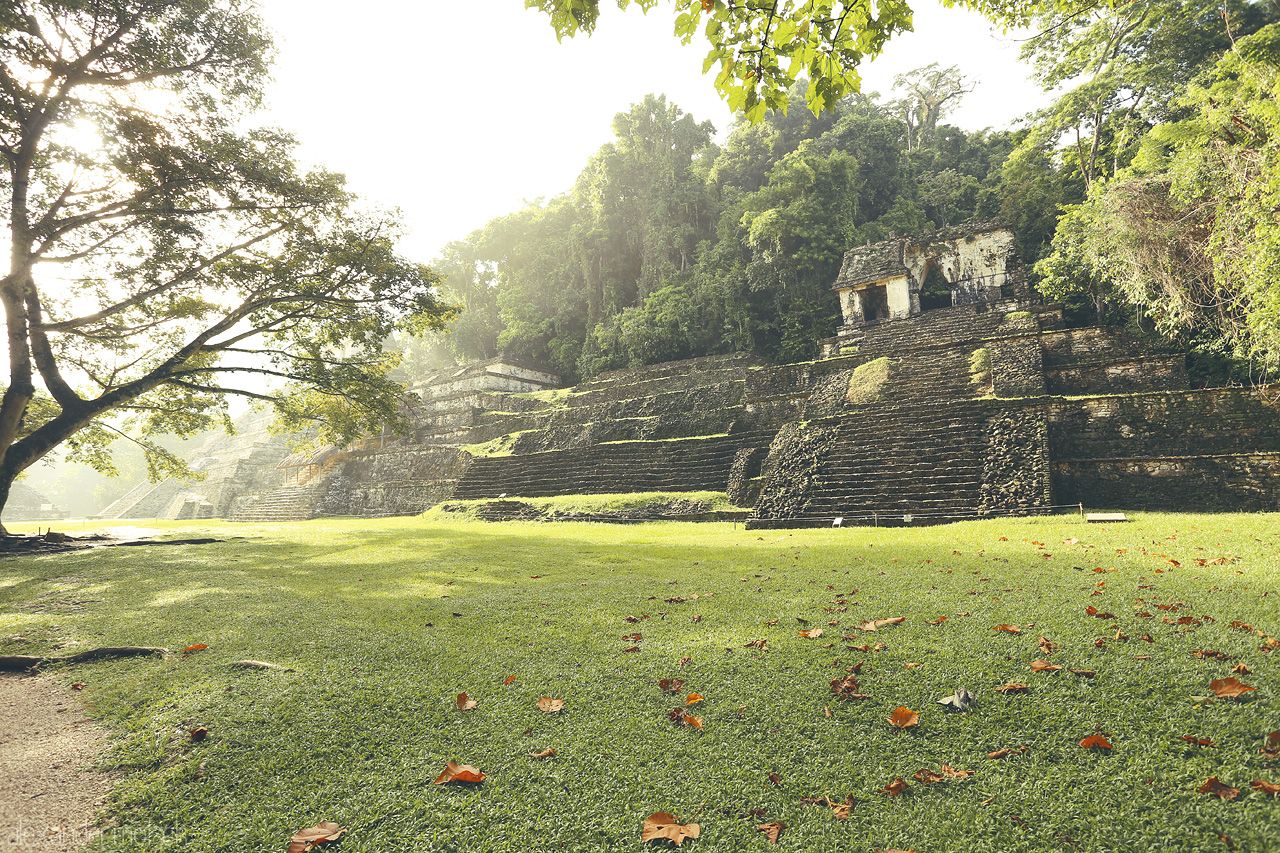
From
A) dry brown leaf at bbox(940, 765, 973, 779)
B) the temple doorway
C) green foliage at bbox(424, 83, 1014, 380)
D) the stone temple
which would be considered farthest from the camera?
Result: green foliage at bbox(424, 83, 1014, 380)

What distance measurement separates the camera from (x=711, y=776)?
70.7 inches

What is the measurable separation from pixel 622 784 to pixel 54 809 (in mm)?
1836

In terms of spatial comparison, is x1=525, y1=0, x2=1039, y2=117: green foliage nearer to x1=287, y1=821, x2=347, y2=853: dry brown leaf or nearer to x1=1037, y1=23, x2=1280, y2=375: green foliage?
x1=287, y1=821, x2=347, y2=853: dry brown leaf

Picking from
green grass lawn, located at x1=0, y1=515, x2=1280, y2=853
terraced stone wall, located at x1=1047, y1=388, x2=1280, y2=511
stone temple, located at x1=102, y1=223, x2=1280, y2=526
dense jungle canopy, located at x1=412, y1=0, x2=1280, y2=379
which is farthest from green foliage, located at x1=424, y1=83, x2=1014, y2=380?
green grass lawn, located at x1=0, y1=515, x2=1280, y2=853

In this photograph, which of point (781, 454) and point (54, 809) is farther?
point (781, 454)

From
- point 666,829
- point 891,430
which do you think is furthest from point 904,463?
point 666,829

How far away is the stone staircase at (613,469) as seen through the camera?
13648mm

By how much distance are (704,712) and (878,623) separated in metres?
1.44

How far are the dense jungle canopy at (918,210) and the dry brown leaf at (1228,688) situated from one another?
3.05 meters

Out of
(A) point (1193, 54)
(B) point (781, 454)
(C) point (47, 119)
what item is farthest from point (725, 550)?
(A) point (1193, 54)

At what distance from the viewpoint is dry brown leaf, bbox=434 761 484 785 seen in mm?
1803

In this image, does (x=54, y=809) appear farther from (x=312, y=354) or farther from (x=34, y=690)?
(x=312, y=354)

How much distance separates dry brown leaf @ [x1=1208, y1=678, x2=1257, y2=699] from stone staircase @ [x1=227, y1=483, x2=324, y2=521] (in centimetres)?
2431

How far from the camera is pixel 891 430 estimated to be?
10.8 meters
